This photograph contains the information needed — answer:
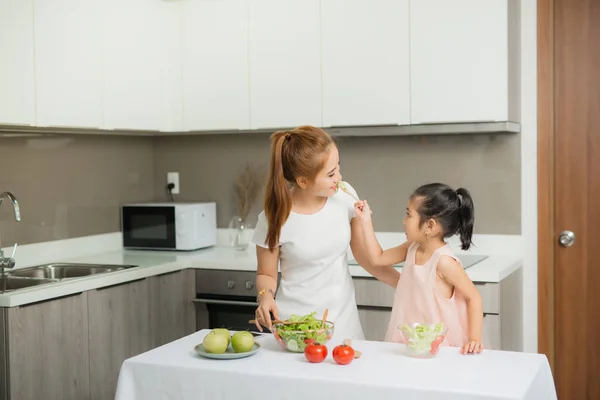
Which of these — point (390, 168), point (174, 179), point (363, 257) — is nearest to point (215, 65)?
point (174, 179)

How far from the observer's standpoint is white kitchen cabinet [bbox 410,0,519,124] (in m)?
3.42

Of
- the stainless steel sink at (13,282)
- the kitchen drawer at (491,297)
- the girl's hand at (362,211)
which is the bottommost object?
the kitchen drawer at (491,297)

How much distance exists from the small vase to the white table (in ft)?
6.31

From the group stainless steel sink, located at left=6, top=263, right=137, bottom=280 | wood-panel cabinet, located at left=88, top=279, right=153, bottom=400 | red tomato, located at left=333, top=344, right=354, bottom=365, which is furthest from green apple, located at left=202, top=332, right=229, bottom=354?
stainless steel sink, located at left=6, top=263, right=137, bottom=280

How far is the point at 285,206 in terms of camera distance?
2.56 m

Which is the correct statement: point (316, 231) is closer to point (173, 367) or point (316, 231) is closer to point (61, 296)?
point (173, 367)

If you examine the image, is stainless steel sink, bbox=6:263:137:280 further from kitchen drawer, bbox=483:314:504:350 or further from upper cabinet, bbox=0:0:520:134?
kitchen drawer, bbox=483:314:504:350

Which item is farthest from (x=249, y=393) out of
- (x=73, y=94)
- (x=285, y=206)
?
(x=73, y=94)

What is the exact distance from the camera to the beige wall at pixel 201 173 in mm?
3732

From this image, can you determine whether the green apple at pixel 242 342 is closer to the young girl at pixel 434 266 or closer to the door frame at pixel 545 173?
the young girl at pixel 434 266

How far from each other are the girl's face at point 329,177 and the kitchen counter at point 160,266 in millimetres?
966

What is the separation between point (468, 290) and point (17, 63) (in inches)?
78.9

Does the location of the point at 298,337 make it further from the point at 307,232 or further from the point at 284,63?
the point at 284,63

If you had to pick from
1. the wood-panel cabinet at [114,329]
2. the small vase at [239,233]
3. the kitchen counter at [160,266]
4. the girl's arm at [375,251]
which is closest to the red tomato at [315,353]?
the girl's arm at [375,251]
